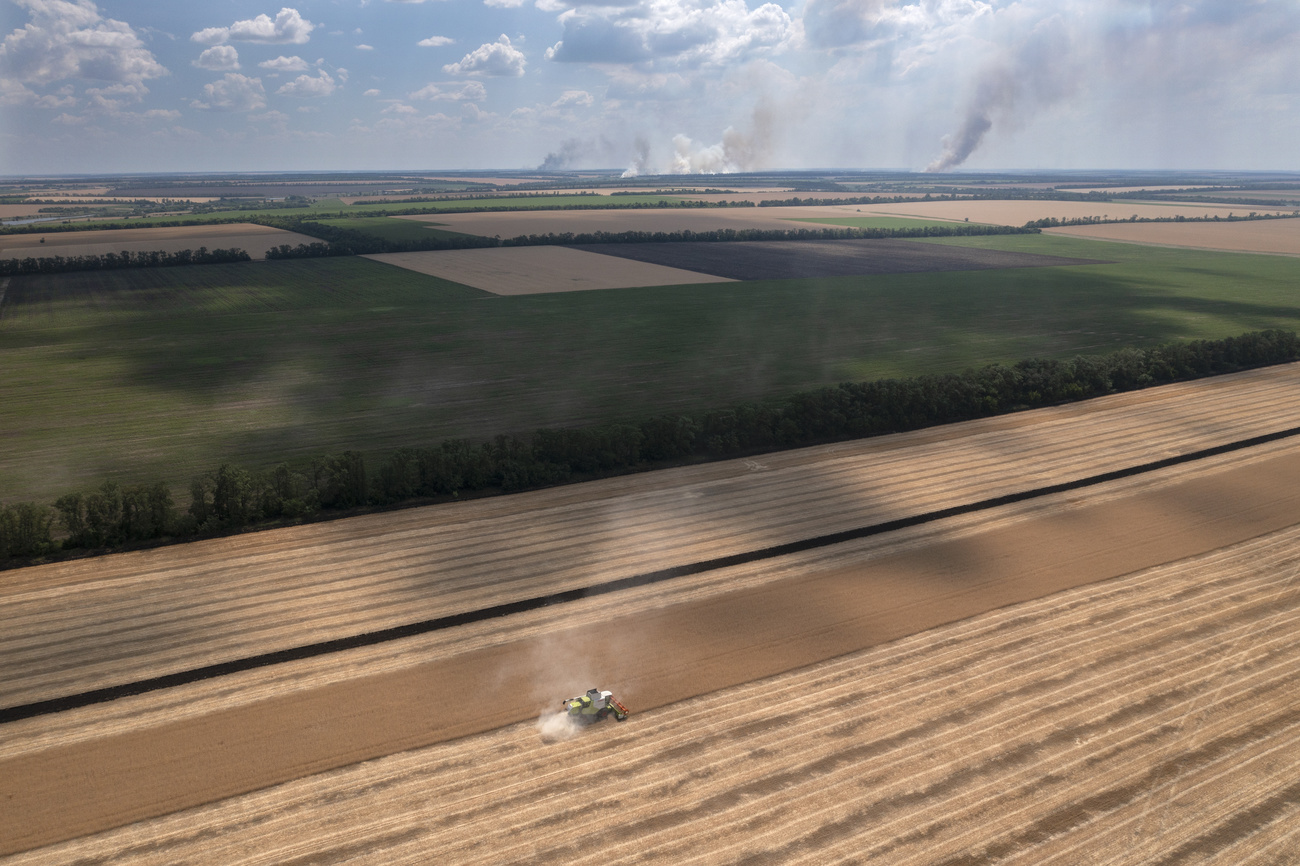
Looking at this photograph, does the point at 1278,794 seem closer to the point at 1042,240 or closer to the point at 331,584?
the point at 331,584

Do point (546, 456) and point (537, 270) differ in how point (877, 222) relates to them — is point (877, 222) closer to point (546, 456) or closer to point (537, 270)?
point (537, 270)

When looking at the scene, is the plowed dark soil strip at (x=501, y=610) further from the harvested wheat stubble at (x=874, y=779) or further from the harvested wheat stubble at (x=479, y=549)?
the harvested wheat stubble at (x=874, y=779)

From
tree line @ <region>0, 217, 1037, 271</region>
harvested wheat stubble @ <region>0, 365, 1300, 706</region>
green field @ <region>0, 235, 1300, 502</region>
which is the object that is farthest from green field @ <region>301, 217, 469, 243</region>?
harvested wheat stubble @ <region>0, 365, 1300, 706</region>

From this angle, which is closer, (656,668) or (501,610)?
(656,668)

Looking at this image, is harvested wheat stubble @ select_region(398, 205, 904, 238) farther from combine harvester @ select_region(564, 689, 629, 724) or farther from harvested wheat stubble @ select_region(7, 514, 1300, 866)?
harvested wheat stubble @ select_region(7, 514, 1300, 866)

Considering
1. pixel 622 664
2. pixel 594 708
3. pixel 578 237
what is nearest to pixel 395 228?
pixel 578 237

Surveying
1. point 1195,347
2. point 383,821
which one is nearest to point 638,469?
point 383,821

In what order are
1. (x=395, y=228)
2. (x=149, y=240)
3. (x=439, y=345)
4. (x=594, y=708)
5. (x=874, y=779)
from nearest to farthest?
(x=874, y=779)
(x=594, y=708)
(x=439, y=345)
(x=149, y=240)
(x=395, y=228)
